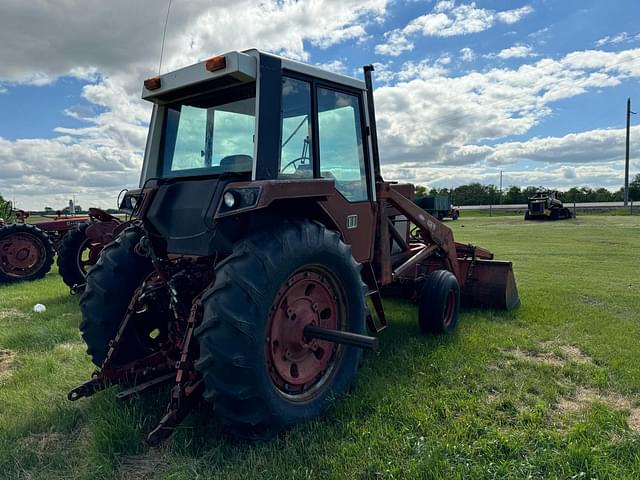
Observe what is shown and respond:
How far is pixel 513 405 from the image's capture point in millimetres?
3404

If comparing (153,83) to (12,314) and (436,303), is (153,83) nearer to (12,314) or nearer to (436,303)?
(436,303)

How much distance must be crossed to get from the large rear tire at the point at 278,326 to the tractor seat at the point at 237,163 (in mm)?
665

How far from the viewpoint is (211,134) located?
393cm

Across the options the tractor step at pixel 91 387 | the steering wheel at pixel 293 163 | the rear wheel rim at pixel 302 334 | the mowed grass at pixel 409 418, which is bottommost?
the mowed grass at pixel 409 418

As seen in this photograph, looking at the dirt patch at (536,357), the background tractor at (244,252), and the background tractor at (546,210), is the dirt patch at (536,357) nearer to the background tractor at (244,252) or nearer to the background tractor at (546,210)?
the background tractor at (244,252)

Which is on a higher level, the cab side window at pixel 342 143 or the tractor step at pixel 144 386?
the cab side window at pixel 342 143

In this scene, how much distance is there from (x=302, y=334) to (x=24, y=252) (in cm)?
942

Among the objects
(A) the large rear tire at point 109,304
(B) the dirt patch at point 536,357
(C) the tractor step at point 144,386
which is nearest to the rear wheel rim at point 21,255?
(A) the large rear tire at point 109,304

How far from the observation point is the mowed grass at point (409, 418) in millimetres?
2652

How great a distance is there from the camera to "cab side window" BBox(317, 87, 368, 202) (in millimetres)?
3964

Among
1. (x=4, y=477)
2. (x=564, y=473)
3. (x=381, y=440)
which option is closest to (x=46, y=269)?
(x=4, y=477)

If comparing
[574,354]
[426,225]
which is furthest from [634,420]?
[426,225]

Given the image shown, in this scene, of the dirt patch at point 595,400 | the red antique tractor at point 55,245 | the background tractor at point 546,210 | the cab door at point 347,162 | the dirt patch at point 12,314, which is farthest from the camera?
the background tractor at point 546,210

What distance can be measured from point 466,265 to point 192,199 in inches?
164
